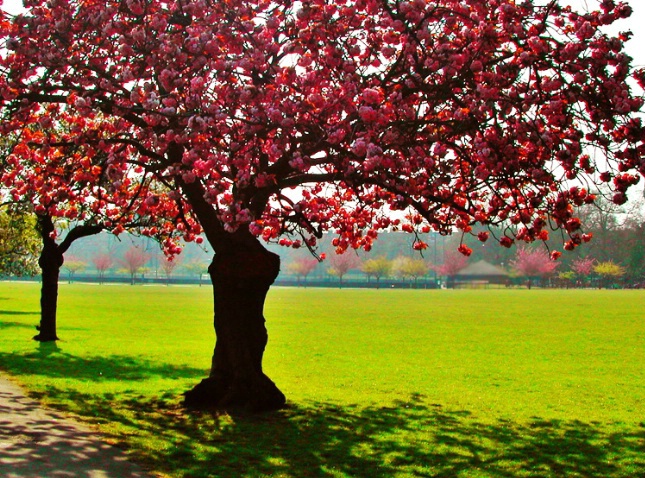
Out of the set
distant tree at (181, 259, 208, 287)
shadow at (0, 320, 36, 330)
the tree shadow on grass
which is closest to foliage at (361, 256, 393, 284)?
distant tree at (181, 259, 208, 287)

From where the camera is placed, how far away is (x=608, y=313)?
50625mm

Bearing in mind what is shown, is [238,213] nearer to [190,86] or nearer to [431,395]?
[190,86]

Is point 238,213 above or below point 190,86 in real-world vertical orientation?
below

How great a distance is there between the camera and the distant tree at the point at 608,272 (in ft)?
431

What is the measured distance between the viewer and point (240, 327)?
14.0 metres

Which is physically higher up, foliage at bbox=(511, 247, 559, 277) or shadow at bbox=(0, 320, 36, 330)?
foliage at bbox=(511, 247, 559, 277)

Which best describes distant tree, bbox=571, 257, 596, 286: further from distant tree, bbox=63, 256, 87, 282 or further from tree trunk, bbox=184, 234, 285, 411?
tree trunk, bbox=184, 234, 285, 411

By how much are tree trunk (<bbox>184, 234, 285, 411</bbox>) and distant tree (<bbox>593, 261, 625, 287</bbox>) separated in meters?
125

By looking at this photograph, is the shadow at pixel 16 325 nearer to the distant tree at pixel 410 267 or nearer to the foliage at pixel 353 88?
the foliage at pixel 353 88

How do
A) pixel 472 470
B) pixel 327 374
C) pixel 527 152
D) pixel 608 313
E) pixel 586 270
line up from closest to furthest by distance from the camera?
pixel 472 470 → pixel 527 152 → pixel 327 374 → pixel 608 313 → pixel 586 270

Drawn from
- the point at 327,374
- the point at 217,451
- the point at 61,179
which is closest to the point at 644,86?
the point at 217,451

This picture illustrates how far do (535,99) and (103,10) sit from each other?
598cm

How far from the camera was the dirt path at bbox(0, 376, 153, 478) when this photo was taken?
28.6 feet

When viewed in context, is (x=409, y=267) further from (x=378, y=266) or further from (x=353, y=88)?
(x=353, y=88)
